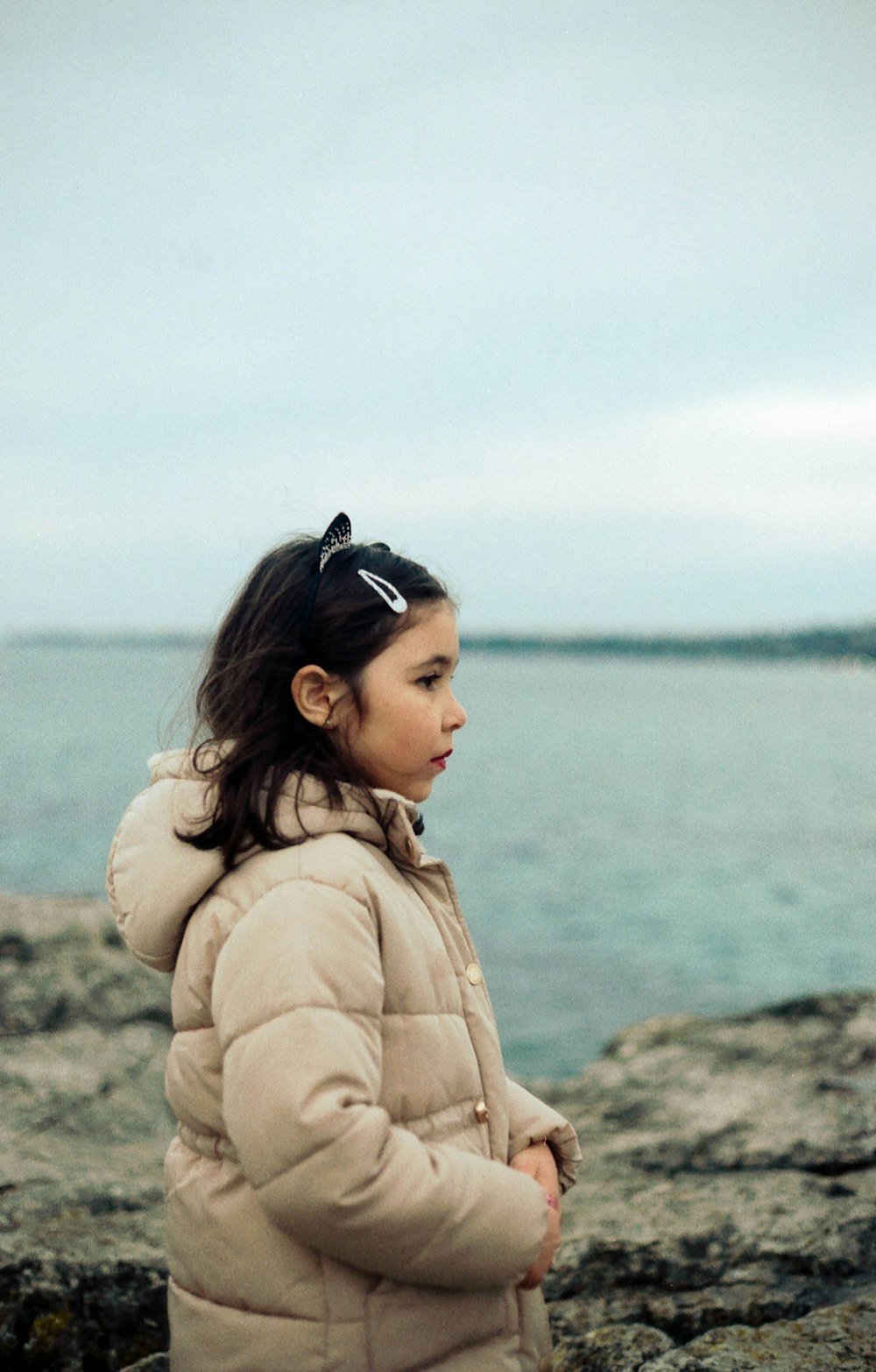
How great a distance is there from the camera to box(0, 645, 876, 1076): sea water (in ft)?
37.3

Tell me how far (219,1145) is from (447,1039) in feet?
1.29

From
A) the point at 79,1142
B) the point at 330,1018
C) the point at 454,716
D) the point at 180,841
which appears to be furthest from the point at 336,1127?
the point at 79,1142

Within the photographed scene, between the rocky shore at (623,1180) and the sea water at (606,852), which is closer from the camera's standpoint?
the rocky shore at (623,1180)

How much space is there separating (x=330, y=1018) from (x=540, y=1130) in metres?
0.67

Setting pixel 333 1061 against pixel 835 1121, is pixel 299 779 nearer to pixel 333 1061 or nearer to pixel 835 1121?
pixel 333 1061

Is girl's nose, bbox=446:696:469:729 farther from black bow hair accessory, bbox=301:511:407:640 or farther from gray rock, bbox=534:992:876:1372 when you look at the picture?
gray rock, bbox=534:992:876:1372

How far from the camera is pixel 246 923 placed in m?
1.78

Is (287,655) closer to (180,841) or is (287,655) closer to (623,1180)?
(180,841)

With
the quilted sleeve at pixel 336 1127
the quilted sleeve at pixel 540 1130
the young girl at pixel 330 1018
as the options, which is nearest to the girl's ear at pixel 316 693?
the young girl at pixel 330 1018

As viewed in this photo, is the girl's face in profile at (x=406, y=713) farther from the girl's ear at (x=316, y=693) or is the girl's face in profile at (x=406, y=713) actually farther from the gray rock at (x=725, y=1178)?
the gray rock at (x=725, y=1178)

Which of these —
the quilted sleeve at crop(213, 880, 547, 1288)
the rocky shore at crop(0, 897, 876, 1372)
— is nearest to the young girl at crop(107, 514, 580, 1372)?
the quilted sleeve at crop(213, 880, 547, 1288)

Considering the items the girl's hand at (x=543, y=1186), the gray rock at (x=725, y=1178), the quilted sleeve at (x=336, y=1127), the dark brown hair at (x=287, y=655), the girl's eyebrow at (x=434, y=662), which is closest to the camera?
the quilted sleeve at (x=336, y=1127)

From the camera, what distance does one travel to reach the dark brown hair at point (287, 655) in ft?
6.63

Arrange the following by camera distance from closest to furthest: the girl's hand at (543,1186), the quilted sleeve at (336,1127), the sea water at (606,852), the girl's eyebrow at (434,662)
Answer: the quilted sleeve at (336,1127), the girl's hand at (543,1186), the girl's eyebrow at (434,662), the sea water at (606,852)
